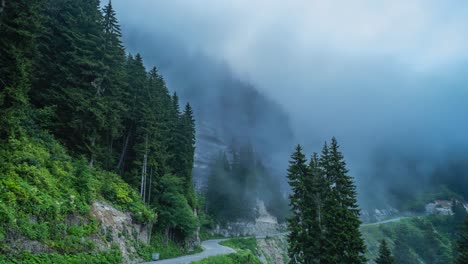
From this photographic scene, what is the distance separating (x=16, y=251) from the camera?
1176 centimetres

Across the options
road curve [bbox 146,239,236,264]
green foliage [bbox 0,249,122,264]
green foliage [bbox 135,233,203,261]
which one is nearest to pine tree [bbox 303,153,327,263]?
road curve [bbox 146,239,236,264]

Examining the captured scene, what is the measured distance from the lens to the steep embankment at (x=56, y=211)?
12672mm

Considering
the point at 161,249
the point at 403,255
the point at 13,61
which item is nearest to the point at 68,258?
the point at 13,61

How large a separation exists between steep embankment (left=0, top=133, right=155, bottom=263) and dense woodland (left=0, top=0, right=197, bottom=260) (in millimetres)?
74

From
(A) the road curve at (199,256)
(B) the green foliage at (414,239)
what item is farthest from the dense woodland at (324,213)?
(B) the green foliage at (414,239)

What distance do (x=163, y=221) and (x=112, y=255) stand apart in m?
14.9

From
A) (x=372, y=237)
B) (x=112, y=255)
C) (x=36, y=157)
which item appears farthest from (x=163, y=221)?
(x=372, y=237)

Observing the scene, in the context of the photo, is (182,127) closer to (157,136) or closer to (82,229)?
(157,136)

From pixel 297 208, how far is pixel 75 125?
22256mm

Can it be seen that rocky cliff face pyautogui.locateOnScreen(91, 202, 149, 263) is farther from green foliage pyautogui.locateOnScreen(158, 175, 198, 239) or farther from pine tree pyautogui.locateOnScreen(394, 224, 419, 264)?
pine tree pyautogui.locateOnScreen(394, 224, 419, 264)

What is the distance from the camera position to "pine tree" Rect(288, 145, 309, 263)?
2569 cm

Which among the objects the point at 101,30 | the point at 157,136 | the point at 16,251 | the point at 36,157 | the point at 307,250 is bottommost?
the point at 307,250

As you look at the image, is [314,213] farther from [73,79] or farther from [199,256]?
[73,79]

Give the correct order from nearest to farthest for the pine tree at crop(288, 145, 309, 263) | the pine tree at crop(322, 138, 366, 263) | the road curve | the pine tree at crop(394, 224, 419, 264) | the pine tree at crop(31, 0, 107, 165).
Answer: the road curve → the pine tree at crop(322, 138, 366, 263) → the pine tree at crop(31, 0, 107, 165) → the pine tree at crop(288, 145, 309, 263) → the pine tree at crop(394, 224, 419, 264)
